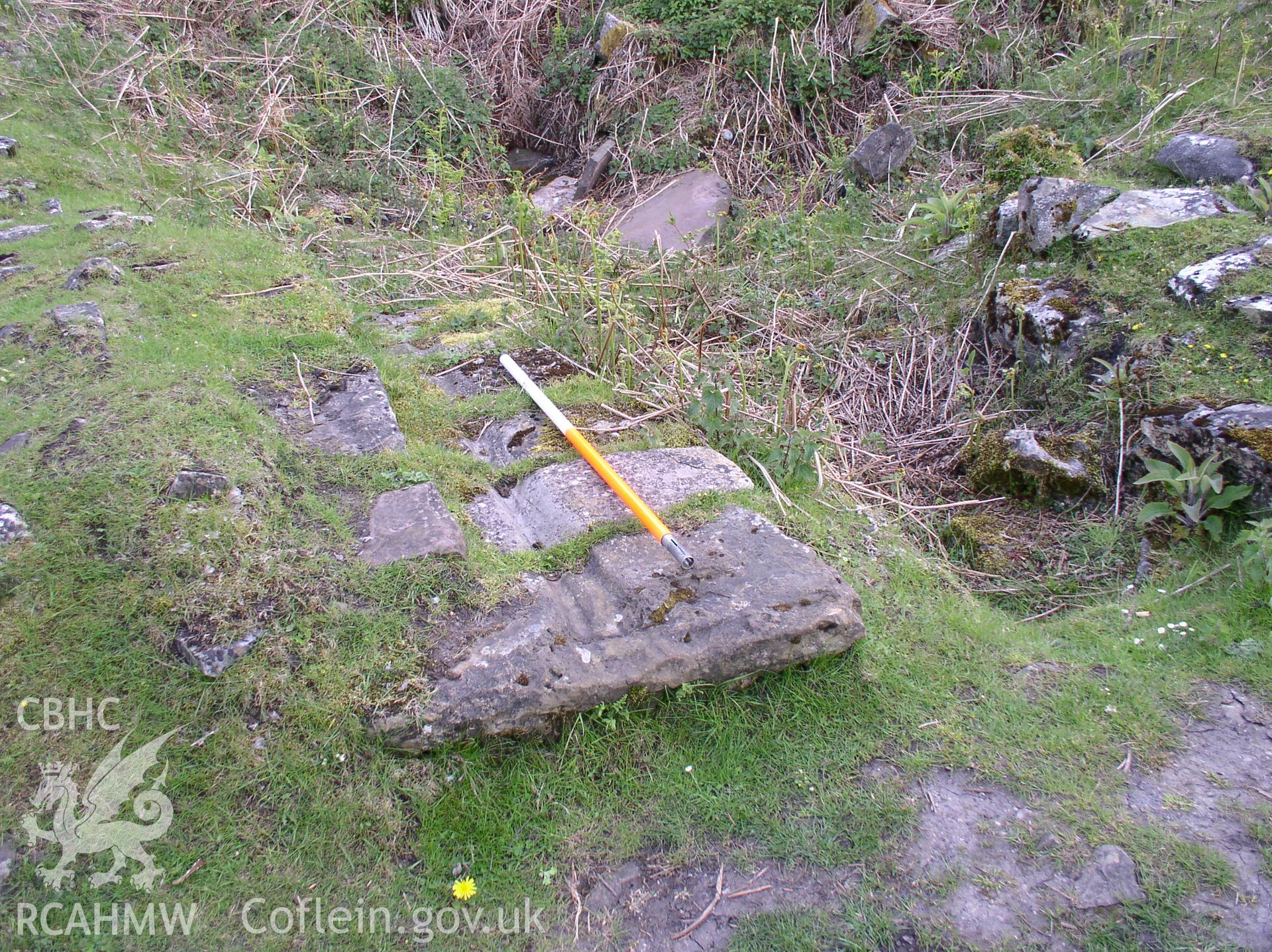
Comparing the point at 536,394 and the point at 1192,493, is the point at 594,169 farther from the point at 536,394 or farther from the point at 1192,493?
the point at 1192,493

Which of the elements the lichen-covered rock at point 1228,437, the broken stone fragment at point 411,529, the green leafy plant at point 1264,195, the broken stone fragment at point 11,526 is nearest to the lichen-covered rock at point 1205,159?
the green leafy plant at point 1264,195

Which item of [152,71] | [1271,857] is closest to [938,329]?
[1271,857]

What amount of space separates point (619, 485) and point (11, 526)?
1.76 m

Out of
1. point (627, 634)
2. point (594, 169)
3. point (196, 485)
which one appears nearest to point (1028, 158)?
point (594, 169)

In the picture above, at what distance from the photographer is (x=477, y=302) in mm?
4441

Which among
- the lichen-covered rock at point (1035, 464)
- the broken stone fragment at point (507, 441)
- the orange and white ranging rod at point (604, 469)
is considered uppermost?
the orange and white ranging rod at point (604, 469)

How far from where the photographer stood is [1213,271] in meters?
3.39

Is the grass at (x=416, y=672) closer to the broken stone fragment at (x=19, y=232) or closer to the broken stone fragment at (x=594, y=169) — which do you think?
the broken stone fragment at (x=19, y=232)

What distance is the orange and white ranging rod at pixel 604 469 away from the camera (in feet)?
7.94

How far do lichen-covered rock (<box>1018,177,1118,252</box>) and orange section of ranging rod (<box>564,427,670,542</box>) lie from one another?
2.77 metres

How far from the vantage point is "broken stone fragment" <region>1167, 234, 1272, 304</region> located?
3346 millimetres

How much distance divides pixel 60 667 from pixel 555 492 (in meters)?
1.51

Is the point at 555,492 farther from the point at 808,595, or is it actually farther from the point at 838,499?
the point at 838,499

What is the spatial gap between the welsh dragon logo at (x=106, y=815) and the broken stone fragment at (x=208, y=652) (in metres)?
0.21
